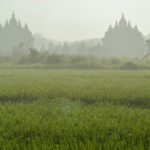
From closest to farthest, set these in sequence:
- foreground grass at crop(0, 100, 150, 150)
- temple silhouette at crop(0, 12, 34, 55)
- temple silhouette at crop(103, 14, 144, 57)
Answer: foreground grass at crop(0, 100, 150, 150) → temple silhouette at crop(103, 14, 144, 57) → temple silhouette at crop(0, 12, 34, 55)

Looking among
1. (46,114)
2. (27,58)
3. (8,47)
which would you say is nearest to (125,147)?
(46,114)

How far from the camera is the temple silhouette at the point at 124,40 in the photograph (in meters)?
53.4

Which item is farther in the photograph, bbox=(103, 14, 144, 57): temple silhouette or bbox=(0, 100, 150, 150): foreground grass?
bbox=(103, 14, 144, 57): temple silhouette

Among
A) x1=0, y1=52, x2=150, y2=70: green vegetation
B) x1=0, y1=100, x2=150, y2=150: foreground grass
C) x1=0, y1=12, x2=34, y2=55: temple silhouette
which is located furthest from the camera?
x1=0, y1=12, x2=34, y2=55: temple silhouette

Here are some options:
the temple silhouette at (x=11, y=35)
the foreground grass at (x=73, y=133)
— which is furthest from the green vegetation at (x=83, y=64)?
the temple silhouette at (x=11, y=35)

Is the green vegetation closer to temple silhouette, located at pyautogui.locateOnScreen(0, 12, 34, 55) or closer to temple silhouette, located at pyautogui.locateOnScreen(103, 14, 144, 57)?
temple silhouette, located at pyautogui.locateOnScreen(103, 14, 144, 57)

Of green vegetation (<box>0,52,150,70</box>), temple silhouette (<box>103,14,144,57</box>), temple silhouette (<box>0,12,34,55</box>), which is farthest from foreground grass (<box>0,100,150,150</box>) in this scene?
temple silhouette (<box>0,12,34,55</box>)

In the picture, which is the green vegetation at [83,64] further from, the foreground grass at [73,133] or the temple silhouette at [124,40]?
the temple silhouette at [124,40]

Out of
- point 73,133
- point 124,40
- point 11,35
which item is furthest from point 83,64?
point 11,35

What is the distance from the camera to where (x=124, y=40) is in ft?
177

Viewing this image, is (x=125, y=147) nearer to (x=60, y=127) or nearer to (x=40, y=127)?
(x=60, y=127)

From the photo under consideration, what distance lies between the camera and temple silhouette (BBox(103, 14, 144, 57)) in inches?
2101

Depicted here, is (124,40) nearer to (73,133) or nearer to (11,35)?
(11,35)

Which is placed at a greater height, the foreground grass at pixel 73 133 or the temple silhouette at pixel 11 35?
the temple silhouette at pixel 11 35
